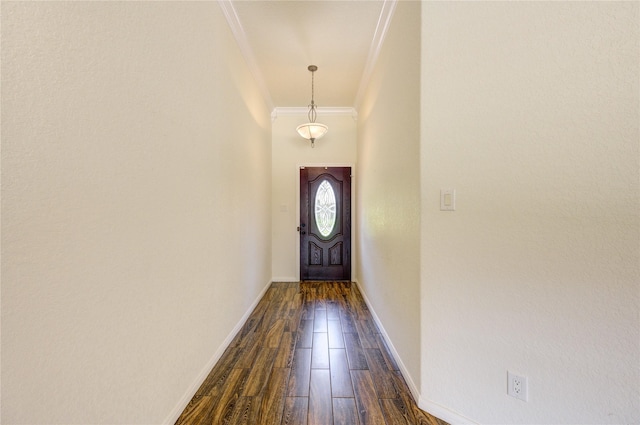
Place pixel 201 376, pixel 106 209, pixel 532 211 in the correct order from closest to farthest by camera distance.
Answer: pixel 106 209 → pixel 532 211 → pixel 201 376

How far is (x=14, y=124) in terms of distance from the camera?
2.45 feet

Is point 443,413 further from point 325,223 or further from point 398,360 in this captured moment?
point 325,223

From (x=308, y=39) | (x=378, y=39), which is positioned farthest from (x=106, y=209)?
(x=378, y=39)

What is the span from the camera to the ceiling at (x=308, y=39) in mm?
2240

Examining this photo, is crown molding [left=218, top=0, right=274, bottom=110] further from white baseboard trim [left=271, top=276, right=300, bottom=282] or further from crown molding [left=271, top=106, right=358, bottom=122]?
white baseboard trim [left=271, top=276, right=300, bottom=282]

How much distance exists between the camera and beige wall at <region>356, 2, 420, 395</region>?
5.44 ft

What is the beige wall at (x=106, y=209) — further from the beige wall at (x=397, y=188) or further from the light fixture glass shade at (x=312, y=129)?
the light fixture glass shade at (x=312, y=129)

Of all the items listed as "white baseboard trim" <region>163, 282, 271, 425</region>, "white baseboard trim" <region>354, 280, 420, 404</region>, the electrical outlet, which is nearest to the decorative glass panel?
"white baseboard trim" <region>354, 280, 420, 404</region>

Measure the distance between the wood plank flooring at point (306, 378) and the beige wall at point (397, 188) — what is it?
0.19 m

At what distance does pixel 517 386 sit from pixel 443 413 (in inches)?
17.0

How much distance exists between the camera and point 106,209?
40.8 inches

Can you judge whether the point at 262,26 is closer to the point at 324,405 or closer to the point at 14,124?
the point at 14,124

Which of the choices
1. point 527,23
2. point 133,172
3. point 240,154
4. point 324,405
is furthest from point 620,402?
point 240,154

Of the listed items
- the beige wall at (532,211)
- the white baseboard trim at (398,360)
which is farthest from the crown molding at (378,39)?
the white baseboard trim at (398,360)
